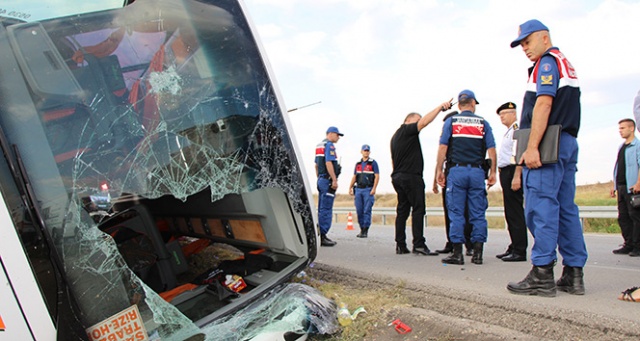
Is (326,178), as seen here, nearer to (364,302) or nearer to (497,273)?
(497,273)

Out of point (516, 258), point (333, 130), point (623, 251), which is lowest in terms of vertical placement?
point (623, 251)

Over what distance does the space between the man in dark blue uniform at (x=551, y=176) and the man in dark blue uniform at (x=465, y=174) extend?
3.67ft

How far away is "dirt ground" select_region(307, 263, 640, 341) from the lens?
7.04 feet

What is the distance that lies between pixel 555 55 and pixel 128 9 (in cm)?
270

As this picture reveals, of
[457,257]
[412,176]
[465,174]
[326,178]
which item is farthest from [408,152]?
[326,178]

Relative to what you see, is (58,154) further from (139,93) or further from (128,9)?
(128,9)

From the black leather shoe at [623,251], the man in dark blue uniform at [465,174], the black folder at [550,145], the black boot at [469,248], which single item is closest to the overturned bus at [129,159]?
the black folder at [550,145]

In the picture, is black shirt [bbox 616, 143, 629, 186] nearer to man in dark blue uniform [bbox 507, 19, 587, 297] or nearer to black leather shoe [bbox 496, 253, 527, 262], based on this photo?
black leather shoe [bbox 496, 253, 527, 262]

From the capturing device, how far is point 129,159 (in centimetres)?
215

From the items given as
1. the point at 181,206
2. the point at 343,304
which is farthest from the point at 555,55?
the point at 181,206

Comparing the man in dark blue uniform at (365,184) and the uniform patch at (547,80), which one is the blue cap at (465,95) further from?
the man in dark blue uniform at (365,184)

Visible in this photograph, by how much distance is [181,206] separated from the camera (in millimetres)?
4234

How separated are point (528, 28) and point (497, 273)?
203 centimetres

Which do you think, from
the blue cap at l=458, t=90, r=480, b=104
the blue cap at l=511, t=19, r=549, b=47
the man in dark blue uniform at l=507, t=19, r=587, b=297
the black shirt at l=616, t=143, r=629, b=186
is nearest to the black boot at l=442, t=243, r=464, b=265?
the man in dark blue uniform at l=507, t=19, r=587, b=297
